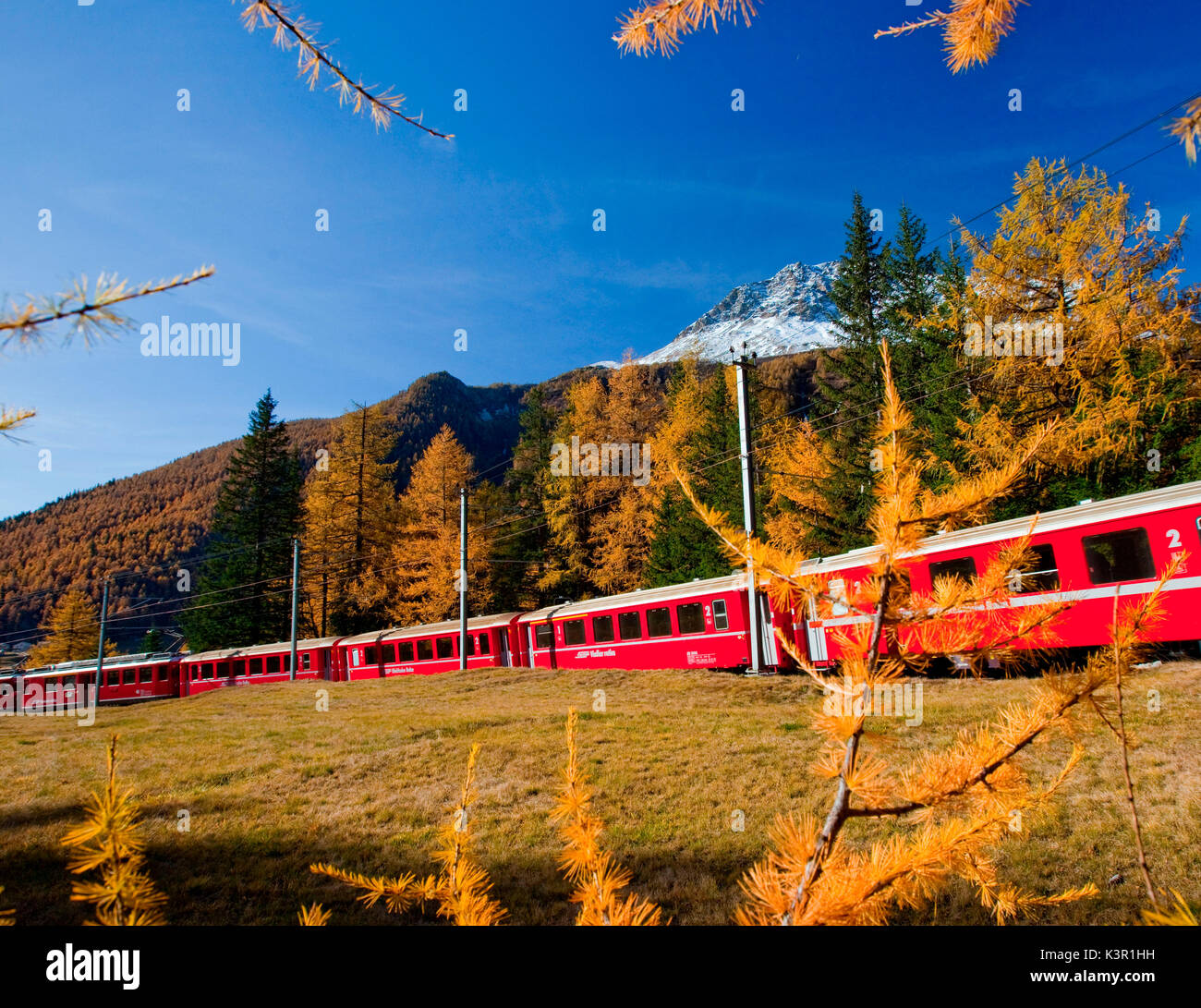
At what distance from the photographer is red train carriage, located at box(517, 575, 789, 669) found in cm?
1469

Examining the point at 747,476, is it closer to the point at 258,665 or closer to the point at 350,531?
the point at 258,665

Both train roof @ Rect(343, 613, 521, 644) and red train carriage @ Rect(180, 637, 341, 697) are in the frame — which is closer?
train roof @ Rect(343, 613, 521, 644)

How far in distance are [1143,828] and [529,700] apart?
10.0m

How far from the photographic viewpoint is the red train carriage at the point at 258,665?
2505 centimetres

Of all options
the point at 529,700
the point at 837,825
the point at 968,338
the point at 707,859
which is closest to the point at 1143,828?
the point at 707,859

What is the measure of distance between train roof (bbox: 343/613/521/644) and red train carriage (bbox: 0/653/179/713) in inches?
489

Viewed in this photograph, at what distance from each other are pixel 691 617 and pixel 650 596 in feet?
4.88

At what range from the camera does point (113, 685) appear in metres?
30.7

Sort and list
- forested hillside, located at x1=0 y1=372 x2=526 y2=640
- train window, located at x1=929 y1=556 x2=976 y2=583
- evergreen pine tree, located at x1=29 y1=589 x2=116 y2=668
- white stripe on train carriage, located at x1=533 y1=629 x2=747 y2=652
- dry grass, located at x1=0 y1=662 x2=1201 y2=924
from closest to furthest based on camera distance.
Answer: dry grass, located at x1=0 y1=662 x2=1201 y2=924 → train window, located at x1=929 y1=556 x2=976 y2=583 → white stripe on train carriage, located at x1=533 y1=629 x2=747 y2=652 → evergreen pine tree, located at x1=29 y1=589 x2=116 y2=668 → forested hillside, located at x1=0 y1=372 x2=526 y2=640

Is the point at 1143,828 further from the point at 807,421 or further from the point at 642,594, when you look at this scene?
the point at 807,421

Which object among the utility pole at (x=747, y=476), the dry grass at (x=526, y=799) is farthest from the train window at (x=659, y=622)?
the dry grass at (x=526, y=799)

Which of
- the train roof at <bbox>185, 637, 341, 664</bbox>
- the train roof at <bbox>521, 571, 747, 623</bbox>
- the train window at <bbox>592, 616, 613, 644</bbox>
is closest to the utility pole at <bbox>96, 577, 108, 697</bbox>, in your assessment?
the train roof at <bbox>185, 637, 341, 664</bbox>

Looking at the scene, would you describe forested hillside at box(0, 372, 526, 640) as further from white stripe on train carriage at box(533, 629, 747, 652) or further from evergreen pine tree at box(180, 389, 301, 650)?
white stripe on train carriage at box(533, 629, 747, 652)

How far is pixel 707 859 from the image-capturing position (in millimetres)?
4660
